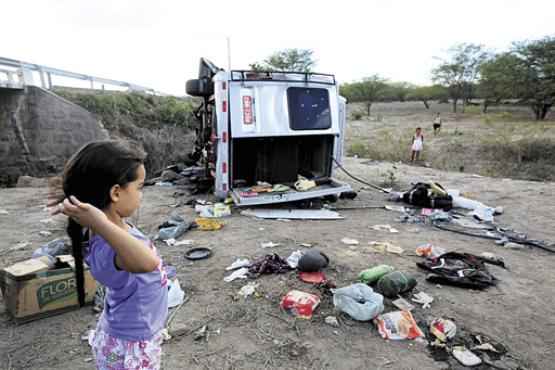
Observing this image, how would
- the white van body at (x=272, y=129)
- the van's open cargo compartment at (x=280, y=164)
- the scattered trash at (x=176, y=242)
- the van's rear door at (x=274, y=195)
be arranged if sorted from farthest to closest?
the van's open cargo compartment at (x=280, y=164) → the van's rear door at (x=274, y=195) → the white van body at (x=272, y=129) → the scattered trash at (x=176, y=242)

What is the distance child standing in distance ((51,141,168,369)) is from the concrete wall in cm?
1053

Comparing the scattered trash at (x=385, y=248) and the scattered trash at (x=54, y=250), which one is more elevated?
the scattered trash at (x=54, y=250)

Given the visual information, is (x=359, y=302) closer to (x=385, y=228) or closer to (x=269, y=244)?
(x=269, y=244)

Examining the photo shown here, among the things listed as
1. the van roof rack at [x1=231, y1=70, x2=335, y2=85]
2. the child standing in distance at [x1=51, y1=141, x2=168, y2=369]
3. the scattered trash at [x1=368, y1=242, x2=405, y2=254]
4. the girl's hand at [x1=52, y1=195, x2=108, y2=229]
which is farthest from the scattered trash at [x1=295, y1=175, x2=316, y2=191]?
the girl's hand at [x1=52, y1=195, x2=108, y2=229]

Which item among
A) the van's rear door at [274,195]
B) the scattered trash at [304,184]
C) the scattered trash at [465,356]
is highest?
the scattered trash at [304,184]

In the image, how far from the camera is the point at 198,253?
158 inches

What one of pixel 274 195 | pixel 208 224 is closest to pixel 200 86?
pixel 274 195

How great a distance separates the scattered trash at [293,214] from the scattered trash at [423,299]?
2611 mm

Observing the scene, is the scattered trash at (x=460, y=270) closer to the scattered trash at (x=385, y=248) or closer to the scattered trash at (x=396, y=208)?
the scattered trash at (x=385, y=248)

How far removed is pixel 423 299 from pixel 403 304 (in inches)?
9.7

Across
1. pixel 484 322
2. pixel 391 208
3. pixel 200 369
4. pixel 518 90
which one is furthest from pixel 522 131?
pixel 200 369

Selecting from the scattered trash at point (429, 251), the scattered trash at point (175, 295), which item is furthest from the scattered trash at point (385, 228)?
the scattered trash at point (175, 295)

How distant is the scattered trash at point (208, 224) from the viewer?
4.91 m

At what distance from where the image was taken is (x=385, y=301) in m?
2.91
